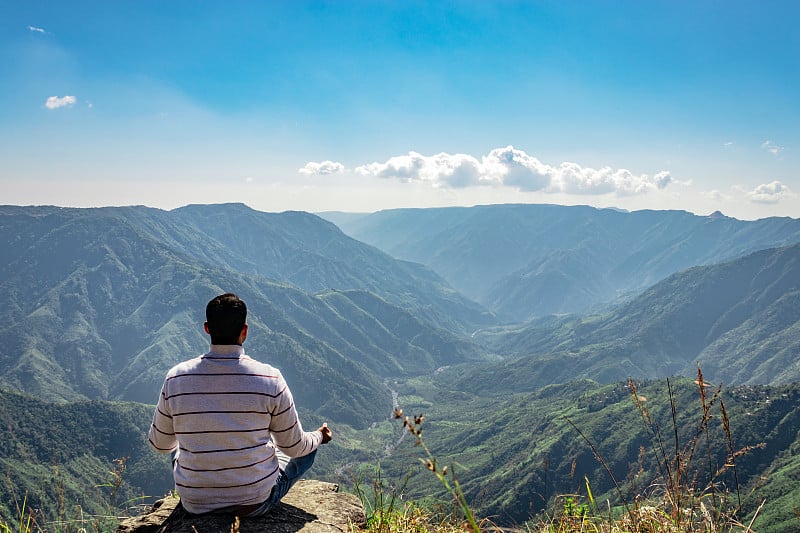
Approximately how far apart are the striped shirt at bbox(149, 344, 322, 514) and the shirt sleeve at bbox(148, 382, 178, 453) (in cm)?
2

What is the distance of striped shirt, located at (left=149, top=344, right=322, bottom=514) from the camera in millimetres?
5316

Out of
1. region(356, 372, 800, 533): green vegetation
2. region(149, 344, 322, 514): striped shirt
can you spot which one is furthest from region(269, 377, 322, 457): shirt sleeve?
region(356, 372, 800, 533): green vegetation

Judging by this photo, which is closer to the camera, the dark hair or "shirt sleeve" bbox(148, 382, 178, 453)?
the dark hair

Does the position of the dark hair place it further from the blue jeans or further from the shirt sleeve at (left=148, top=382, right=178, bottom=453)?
the blue jeans

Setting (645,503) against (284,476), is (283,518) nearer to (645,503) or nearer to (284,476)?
(284,476)

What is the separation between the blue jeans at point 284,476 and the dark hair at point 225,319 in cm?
190

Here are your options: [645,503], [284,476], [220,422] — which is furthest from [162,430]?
[645,503]

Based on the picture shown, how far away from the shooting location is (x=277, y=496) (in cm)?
591

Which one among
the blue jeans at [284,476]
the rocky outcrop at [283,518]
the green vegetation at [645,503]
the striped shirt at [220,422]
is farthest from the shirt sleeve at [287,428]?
the green vegetation at [645,503]

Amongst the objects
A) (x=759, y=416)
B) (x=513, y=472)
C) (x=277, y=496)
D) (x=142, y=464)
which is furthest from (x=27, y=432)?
(x=759, y=416)

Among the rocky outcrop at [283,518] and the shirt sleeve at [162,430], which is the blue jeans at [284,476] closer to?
the rocky outcrop at [283,518]

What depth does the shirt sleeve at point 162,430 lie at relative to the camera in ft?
18.1

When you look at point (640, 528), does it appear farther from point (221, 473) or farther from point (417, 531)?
point (221, 473)

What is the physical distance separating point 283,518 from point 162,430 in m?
1.83
